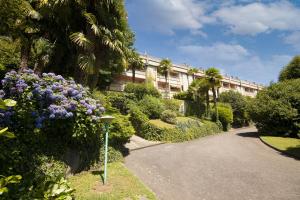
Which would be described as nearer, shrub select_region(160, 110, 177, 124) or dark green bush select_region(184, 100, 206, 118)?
shrub select_region(160, 110, 177, 124)

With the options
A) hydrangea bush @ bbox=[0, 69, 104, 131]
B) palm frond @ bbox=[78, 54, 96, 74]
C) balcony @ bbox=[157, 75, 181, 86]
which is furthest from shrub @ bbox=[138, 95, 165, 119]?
balcony @ bbox=[157, 75, 181, 86]

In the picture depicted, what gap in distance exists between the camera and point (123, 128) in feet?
43.5

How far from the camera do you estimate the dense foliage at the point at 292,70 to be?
31.6m

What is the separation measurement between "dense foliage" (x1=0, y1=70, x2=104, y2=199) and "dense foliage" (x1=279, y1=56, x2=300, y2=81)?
3164cm

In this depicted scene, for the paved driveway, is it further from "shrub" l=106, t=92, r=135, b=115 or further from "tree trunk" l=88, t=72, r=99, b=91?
"shrub" l=106, t=92, r=135, b=115

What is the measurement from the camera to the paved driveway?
9273 mm

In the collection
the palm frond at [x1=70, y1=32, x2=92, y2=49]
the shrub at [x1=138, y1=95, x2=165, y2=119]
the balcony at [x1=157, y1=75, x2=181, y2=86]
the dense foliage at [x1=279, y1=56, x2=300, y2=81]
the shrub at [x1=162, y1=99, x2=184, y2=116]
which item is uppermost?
the balcony at [x1=157, y1=75, x2=181, y2=86]

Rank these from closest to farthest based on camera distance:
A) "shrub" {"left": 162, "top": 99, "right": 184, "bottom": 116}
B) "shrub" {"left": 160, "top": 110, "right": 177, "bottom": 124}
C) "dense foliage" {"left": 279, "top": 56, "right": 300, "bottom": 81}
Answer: "shrub" {"left": 160, "top": 110, "right": 177, "bottom": 124} < "shrub" {"left": 162, "top": 99, "right": 184, "bottom": 116} < "dense foliage" {"left": 279, "top": 56, "right": 300, "bottom": 81}

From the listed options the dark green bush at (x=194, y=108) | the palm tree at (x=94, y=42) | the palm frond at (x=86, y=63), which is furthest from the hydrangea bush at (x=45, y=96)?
the dark green bush at (x=194, y=108)

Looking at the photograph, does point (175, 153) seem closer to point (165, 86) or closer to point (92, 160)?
point (92, 160)

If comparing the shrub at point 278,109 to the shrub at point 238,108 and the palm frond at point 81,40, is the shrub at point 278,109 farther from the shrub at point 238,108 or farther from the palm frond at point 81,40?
the palm frond at point 81,40

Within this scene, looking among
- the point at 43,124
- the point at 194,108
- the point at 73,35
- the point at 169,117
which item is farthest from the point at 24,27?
the point at 194,108

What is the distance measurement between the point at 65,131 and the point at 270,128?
23.5m

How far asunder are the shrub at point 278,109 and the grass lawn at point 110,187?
20325 millimetres
